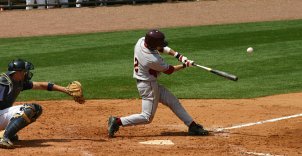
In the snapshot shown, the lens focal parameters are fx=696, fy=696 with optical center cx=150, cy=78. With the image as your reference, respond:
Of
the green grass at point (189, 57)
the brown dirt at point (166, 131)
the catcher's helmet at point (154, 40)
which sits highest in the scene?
the catcher's helmet at point (154, 40)

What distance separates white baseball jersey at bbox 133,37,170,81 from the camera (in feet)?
30.5

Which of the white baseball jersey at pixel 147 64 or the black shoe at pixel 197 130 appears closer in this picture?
the white baseball jersey at pixel 147 64

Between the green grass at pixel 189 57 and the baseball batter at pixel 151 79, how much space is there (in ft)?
10.0

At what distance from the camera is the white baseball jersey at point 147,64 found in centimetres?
929

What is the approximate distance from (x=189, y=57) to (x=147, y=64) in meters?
7.69

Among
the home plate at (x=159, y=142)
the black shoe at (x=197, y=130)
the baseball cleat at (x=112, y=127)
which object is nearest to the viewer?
the home plate at (x=159, y=142)

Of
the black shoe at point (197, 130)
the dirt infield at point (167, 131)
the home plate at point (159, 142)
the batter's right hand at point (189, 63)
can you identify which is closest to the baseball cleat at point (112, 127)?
the dirt infield at point (167, 131)

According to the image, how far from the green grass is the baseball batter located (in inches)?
120

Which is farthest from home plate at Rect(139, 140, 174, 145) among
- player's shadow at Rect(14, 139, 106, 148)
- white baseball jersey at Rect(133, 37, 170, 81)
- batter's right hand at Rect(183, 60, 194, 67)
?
batter's right hand at Rect(183, 60, 194, 67)

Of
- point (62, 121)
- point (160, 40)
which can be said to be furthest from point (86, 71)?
point (160, 40)

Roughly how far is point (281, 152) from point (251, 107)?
3.22 metres

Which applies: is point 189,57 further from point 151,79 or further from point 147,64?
point 147,64

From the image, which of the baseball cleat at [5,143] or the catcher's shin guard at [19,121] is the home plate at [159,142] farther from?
the baseball cleat at [5,143]

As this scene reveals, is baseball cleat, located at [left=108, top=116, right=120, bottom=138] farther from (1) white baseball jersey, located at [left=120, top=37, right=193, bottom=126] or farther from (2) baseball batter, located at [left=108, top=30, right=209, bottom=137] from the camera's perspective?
(1) white baseball jersey, located at [left=120, top=37, right=193, bottom=126]
